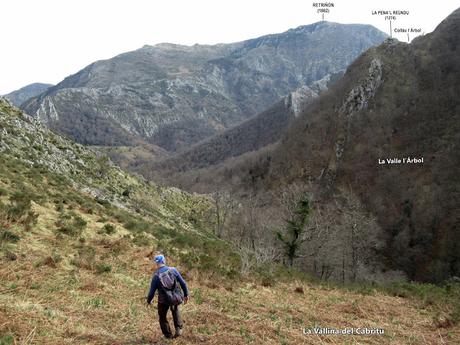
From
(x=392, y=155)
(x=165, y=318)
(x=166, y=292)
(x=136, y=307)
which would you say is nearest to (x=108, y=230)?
(x=136, y=307)

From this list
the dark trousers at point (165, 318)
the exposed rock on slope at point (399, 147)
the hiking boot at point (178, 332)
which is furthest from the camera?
the exposed rock on slope at point (399, 147)

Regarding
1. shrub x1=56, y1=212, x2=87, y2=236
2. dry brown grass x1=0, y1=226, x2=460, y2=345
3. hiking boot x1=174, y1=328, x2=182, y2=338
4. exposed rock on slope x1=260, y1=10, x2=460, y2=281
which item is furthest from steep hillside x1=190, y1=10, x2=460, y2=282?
hiking boot x1=174, y1=328, x2=182, y2=338

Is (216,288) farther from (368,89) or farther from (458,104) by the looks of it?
(368,89)

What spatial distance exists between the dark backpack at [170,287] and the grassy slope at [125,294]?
1094 mm

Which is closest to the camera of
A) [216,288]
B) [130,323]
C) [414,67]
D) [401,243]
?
[130,323]

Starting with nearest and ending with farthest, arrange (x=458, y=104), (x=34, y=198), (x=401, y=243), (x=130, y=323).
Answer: (x=130, y=323) → (x=34, y=198) → (x=401, y=243) → (x=458, y=104)

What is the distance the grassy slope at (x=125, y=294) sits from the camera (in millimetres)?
9695

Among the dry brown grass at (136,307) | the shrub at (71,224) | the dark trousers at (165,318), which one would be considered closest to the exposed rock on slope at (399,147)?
the dry brown grass at (136,307)

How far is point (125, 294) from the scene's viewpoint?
41.2ft

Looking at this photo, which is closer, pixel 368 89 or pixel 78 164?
pixel 78 164

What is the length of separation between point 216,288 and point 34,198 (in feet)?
33.2

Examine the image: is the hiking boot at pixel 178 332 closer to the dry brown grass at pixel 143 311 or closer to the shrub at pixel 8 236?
the dry brown grass at pixel 143 311

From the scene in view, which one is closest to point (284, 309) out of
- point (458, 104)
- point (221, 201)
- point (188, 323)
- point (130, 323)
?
point (188, 323)

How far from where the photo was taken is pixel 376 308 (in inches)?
634
